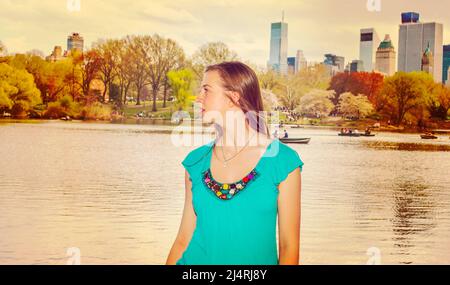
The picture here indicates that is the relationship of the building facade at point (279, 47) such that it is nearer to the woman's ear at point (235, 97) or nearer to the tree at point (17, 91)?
the tree at point (17, 91)

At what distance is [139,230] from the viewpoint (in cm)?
485

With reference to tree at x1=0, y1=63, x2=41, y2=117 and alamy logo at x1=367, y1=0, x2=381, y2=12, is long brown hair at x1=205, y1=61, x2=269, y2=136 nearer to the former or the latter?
alamy logo at x1=367, y1=0, x2=381, y2=12

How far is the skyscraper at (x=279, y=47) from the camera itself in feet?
19.5

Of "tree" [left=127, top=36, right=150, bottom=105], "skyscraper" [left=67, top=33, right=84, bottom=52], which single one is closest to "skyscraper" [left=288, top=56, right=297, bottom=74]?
"tree" [left=127, top=36, right=150, bottom=105]

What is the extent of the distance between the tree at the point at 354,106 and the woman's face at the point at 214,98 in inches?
206

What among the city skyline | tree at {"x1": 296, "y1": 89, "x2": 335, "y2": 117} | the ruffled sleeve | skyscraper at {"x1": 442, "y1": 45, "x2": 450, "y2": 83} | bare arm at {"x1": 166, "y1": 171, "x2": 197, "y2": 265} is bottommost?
bare arm at {"x1": 166, "y1": 171, "x2": 197, "y2": 265}

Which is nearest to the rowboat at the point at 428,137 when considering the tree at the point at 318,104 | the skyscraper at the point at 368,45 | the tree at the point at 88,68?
the skyscraper at the point at 368,45

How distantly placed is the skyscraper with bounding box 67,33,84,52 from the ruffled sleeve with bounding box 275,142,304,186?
15.9 ft

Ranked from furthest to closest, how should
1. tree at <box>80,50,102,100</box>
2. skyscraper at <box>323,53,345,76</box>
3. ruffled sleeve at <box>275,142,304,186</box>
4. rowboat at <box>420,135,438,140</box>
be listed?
skyscraper at <box>323,53,345,76</box> → rowboat at <box>420,135,438,140</box> → tree at <box>80,50,102,100</box> → ruffled sleeve at <box>275,142,304,186</box>

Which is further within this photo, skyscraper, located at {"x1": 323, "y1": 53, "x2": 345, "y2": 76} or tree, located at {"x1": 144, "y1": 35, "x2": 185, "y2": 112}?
skyscraper, located at {"x1": 323, "y1": 53, "x2": 345, "y2": 76}

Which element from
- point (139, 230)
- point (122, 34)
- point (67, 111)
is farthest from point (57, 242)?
point (122, 34)

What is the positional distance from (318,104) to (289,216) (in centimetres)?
540

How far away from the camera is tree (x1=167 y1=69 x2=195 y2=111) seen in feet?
19.0

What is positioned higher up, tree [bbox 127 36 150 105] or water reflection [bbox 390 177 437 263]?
tree [bbox 127 36 150 105]
